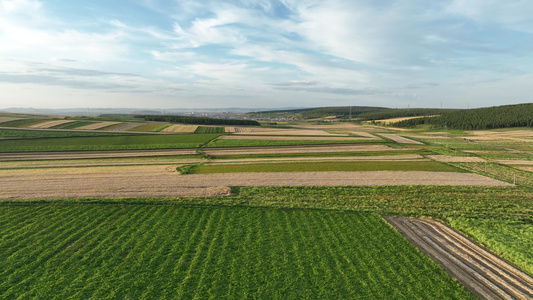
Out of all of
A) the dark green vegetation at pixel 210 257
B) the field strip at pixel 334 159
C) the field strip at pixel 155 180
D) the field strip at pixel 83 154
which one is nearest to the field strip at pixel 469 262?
the dark green vegetation at pixel 210 257

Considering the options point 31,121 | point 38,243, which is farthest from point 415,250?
point 31,121

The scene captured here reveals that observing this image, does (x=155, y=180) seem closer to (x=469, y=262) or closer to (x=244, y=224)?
(x=244, y=224)

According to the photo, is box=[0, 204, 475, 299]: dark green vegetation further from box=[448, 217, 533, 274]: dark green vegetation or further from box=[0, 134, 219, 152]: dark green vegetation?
box=[0, 134, 219, 152]: dark green vegetation

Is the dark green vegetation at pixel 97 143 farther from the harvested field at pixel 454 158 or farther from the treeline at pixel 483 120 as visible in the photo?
the treeline at pixel 483 120

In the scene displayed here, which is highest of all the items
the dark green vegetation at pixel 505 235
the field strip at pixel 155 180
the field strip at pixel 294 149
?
the field strip at pixel 294 149

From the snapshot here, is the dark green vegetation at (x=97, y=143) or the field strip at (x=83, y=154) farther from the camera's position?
the dark green vegetation at (x=97, y=143)

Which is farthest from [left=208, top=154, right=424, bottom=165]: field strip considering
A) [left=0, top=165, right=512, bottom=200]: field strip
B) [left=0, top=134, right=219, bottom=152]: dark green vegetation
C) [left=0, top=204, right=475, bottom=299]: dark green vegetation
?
[left=0, top=204, right=475, bottom=299]: dark green vegetation
